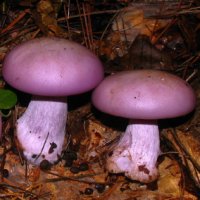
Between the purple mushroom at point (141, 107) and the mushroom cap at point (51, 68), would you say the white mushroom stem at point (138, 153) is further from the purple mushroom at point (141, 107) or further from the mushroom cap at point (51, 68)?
the mushroom cap at point (51, 68)

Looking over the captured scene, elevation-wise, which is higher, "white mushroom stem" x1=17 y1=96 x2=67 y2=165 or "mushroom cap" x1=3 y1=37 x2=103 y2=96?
"mushroom cap" x1=3 y1=37 x2=103 y2=96

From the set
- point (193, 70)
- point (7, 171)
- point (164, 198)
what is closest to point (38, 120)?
point (7, 171)

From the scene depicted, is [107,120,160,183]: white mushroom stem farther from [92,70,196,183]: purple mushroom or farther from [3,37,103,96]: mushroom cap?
[3,37,103,96]: mushroom cap

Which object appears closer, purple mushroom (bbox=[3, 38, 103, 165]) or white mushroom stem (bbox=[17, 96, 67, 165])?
purple mushroom (bbox=[3, 38, 103, 165])

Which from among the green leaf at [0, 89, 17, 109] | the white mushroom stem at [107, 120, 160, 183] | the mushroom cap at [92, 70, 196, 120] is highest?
the mushroom cap at [92, 70, 196, 120]

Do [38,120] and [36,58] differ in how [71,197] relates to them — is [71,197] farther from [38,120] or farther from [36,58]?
[36,58]

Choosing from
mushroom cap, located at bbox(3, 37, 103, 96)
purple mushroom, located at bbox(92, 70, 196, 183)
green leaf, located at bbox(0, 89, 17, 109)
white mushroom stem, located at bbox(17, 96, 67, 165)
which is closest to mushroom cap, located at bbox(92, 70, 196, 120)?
purple mushroom, located at bbox(92, 70, 196, 183)

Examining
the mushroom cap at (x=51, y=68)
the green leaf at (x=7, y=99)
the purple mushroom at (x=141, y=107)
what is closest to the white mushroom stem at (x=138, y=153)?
the purple mushroom at (x=141, y=107)

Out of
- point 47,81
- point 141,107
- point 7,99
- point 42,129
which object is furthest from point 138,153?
point 7,99
